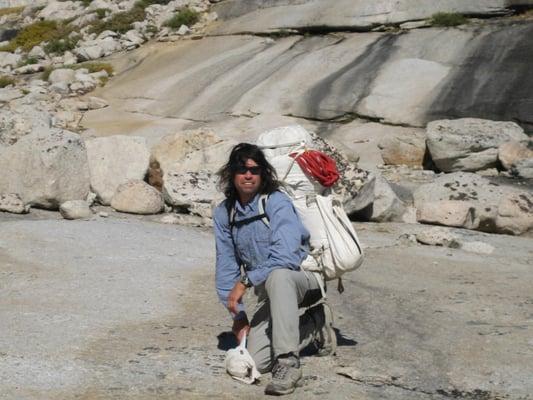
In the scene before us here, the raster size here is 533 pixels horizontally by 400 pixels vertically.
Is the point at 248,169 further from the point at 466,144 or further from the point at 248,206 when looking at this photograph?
the point at 466,144

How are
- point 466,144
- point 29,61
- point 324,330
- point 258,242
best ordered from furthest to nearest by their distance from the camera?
1. point 29,61
2. point 466,144
3. point 324,330
4. point 258,242

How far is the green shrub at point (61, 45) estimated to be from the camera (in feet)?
105

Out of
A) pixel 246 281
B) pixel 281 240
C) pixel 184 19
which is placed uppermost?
pixel 281 240

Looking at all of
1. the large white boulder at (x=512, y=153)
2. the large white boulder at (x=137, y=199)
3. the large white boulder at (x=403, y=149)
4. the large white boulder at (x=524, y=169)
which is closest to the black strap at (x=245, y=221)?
the large white boulder at (x=137, y=199)

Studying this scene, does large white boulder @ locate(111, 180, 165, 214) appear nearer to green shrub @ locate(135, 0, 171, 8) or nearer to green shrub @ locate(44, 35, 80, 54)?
green shrub @ locate(44, 35, 80, 54)

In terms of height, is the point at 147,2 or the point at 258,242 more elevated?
the point at 258,242

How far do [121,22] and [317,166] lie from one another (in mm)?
27540

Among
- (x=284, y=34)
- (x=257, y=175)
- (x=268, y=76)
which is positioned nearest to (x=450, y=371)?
(x=257, y=175)

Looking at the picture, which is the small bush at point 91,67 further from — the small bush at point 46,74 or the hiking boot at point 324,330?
the hiking boot at point 324,330

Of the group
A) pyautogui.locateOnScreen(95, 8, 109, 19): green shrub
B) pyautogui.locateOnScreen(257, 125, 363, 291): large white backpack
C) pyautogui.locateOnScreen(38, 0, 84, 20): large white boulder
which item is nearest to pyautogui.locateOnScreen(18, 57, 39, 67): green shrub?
pyautogui.locateOnScreen(95, 8, 109, 19): green shrub

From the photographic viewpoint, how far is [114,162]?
14102 millimetres

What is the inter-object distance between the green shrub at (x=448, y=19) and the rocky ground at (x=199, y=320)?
1266 centimetres

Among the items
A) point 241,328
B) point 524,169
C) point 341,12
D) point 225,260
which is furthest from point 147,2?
point 241,328

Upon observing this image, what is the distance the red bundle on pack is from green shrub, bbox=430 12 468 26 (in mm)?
18159
